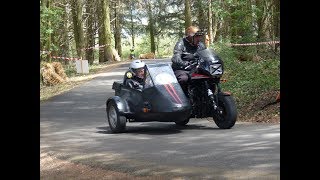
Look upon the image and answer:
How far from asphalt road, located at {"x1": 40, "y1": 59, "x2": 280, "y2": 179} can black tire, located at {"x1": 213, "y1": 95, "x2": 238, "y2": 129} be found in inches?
5.1

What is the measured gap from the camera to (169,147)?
618cm

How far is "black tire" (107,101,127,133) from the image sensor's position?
24.7ft

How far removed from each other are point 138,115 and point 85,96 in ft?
19.2

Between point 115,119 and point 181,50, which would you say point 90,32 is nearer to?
point 115,119

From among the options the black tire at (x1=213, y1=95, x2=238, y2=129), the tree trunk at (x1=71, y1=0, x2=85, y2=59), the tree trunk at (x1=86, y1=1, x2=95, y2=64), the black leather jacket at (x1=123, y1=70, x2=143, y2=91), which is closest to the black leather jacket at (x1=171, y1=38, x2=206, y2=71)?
the black leather jacket at (x1=123, y1=70, x2=143, y2=91)

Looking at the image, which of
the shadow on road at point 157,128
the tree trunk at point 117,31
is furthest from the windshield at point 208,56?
the tree trunk at point 117,31

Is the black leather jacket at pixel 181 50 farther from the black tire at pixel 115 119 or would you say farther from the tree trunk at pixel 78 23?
the tree trunk at pixel 78 23

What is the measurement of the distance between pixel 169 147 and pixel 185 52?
1891 mm

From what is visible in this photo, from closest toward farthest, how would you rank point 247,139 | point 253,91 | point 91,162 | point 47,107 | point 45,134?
1. point 91,162
2. point 247,139
3. point 45,134
4. point 253,91
5. point 47,107

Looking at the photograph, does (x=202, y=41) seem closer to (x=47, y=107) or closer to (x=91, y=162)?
(x=91, y=162)

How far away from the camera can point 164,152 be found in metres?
5.87

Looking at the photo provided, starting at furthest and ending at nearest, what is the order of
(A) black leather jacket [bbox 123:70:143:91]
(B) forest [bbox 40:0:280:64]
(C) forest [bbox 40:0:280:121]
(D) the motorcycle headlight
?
(B) forest [bbox 40:0:280:64], (C) forest [bbox 40:0:280:121], (A) black leather jacket [bbox 123:70:143:91], (D) the motorcycle headlight

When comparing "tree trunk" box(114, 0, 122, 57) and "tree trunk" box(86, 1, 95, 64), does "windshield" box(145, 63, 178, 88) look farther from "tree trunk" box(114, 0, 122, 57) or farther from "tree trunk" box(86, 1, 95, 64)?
"tree trunk" box(114, 0, 122, 57)
